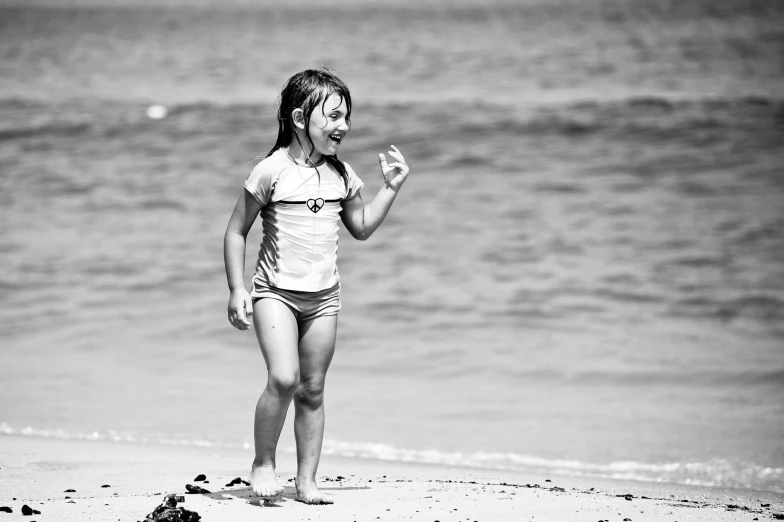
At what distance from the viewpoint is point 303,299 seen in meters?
3.43

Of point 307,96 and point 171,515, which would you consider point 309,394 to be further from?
point 307,96

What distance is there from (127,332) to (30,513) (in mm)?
3905

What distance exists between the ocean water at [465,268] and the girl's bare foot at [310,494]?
139cm

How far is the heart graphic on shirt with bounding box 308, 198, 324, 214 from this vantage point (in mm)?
3447

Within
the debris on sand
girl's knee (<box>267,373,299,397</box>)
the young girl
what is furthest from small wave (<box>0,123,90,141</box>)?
the debris on sand

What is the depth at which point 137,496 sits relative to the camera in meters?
3.54

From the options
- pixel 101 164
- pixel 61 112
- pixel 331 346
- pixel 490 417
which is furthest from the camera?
pixel 61 112

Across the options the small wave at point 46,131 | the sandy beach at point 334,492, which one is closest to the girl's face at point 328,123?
the sandy beach at point 334,492

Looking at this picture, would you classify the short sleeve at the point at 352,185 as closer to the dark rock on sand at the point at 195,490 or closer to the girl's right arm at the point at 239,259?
the girl's right arm at the point at 239,259

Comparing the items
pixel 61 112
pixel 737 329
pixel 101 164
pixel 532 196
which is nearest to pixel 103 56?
pixel 61 112

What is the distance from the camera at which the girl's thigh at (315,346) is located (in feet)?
11.3

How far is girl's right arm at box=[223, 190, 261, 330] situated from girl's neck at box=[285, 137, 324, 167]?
22cm

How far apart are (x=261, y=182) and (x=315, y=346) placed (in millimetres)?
591

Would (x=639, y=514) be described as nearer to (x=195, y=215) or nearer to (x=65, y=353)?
(x=65, y=353)
